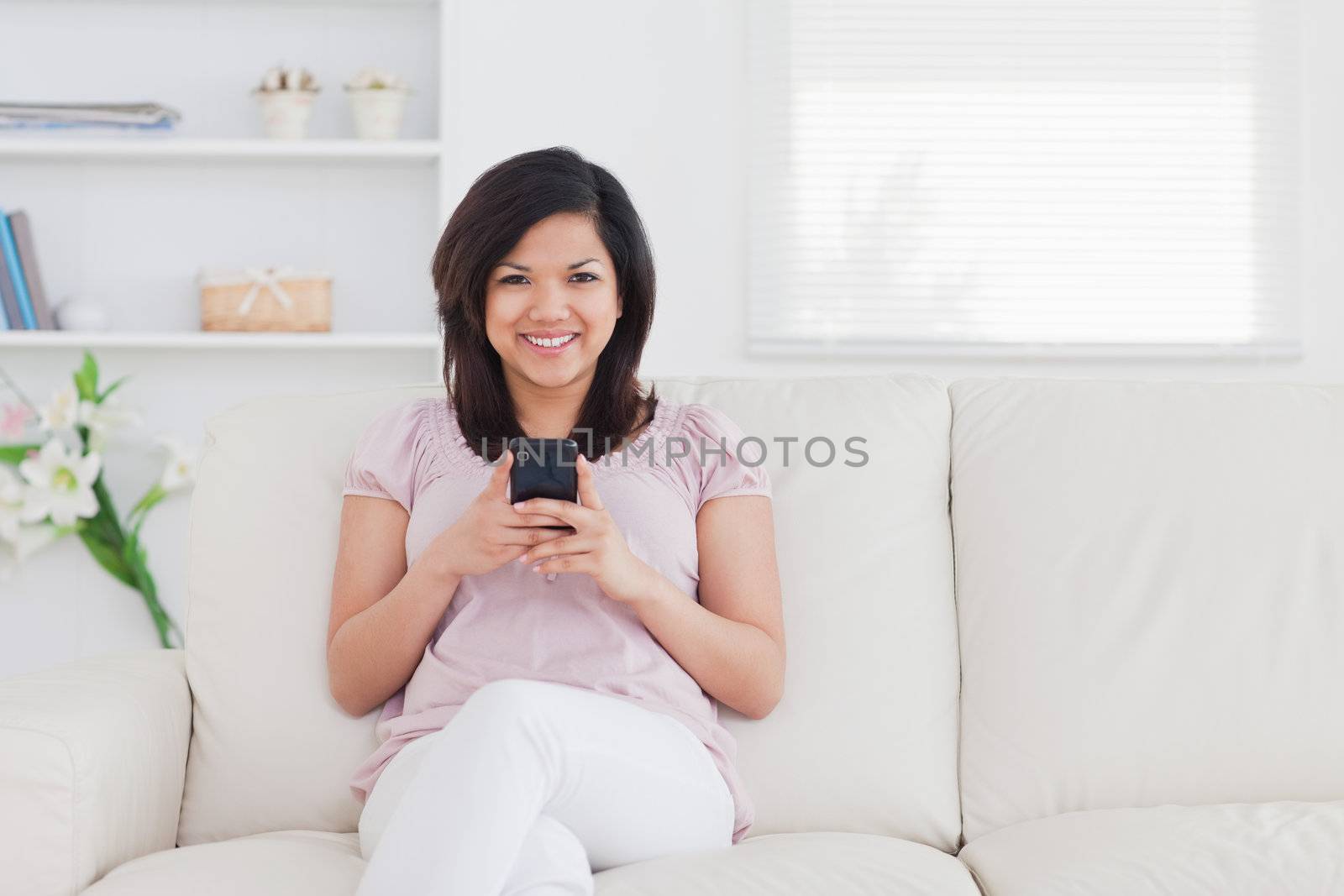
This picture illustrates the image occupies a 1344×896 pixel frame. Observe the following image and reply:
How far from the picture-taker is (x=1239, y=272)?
9.68ft

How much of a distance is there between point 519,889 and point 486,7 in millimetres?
2306

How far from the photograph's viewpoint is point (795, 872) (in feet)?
3.89

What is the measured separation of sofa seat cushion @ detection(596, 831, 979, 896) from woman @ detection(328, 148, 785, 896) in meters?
0.04

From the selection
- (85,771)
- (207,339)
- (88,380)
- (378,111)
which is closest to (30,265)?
(88,380)

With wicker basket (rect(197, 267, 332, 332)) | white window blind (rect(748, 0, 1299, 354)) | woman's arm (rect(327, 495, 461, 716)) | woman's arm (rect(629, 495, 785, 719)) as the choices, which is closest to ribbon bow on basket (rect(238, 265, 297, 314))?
wicker basket (rect(197, 267, 332, 332))

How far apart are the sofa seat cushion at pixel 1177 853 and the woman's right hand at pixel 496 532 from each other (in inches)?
22.8

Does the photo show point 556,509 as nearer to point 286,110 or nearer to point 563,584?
point 563,584

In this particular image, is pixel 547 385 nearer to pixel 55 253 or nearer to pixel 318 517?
pixel 318 517

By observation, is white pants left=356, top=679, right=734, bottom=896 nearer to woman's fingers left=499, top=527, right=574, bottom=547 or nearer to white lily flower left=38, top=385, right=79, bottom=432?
woman's fingers left=499, top=527, right=574, bottom=547

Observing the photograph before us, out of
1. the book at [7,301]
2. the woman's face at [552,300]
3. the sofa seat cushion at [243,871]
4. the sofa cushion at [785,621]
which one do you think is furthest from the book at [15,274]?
the sofa seat cushion at [243,871]

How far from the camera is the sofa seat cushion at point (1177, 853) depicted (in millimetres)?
1188

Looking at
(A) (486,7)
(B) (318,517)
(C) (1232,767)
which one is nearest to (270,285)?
(A) (486,7)

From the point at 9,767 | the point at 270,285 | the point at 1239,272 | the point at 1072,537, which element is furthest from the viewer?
the point at 1239,272

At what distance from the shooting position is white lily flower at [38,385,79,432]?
2652mm
